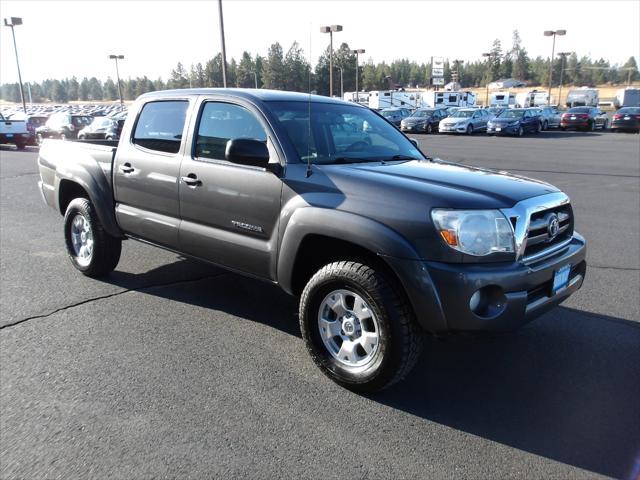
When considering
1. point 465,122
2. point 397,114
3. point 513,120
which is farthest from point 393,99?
point 513,120

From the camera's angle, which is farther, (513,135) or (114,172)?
(513,135)

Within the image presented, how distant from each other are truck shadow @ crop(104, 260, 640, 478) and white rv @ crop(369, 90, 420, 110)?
53321mm

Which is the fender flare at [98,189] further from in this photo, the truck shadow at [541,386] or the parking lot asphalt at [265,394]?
the truck shadow at [541,386]

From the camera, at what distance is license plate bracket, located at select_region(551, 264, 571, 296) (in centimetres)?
342

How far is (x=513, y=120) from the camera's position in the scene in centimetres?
3231

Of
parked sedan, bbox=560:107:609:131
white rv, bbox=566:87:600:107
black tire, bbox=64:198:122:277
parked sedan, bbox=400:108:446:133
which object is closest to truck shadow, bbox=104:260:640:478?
black tire, bbox=64:198:122:277

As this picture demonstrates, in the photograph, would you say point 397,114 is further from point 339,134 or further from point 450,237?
point 450,237

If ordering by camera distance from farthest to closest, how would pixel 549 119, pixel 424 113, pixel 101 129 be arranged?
pixel 424 113
pixel 549 119
pixel 101 129

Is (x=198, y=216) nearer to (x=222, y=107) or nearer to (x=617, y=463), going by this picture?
(x=222, y=107)

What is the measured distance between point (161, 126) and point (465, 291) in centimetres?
311

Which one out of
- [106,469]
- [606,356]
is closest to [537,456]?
[606,356]

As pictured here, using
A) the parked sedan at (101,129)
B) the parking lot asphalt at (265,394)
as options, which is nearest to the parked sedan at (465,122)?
the parked sedan at (101,129)

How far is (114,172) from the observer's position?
5.14 m

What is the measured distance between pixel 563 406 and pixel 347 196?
5.98ft
